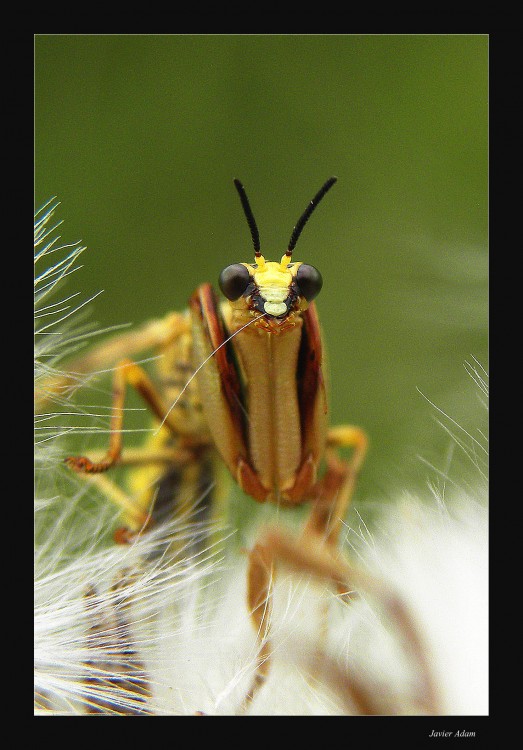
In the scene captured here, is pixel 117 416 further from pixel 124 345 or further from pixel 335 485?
pixel 335 485

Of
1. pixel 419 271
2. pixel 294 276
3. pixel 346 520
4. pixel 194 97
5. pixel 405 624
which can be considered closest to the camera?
pixel 405 624

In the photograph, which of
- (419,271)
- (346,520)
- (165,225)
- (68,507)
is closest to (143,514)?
(68,507)

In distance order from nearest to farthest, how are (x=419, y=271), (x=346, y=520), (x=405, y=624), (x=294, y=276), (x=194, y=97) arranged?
1. (x=405, y=624)
2. (x=294, y=276)
3. (x=346, y=520)
4. (x=194, y=97)
5. (x=419, y=271)

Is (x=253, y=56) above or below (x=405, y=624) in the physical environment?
above

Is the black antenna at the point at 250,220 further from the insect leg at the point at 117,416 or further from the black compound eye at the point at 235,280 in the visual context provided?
the insect leg at the point at 117,416

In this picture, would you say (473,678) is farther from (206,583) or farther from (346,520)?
(206,583)

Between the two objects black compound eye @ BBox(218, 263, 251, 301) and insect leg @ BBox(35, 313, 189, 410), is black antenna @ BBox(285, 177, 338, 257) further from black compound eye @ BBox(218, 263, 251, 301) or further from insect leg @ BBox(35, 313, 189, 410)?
insect leg @ BBox(35, 313, 189, 410)

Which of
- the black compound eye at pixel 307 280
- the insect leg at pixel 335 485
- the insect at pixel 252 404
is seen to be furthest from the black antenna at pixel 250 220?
the insect leg at pixel 335 485
